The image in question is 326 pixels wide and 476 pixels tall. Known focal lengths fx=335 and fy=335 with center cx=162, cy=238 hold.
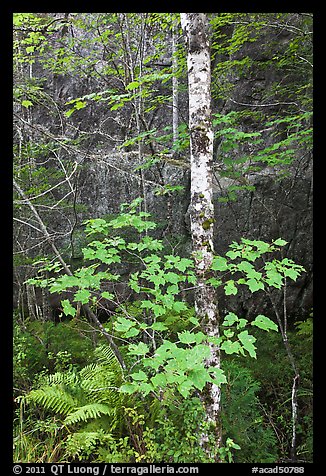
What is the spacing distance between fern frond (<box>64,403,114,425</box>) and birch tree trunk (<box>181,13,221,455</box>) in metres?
1.02

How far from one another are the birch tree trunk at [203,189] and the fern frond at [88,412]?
1024 mm

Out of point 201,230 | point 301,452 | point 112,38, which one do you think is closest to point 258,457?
point 301,452

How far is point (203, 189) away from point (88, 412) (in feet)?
8.23

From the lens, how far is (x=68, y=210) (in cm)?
787

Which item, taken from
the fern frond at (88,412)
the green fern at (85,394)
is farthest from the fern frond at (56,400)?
the fern frond at (88,412)

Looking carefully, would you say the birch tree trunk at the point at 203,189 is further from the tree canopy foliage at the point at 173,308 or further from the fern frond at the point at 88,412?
the fern frond at the point at 88,412

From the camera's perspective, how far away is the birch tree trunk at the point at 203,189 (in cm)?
312

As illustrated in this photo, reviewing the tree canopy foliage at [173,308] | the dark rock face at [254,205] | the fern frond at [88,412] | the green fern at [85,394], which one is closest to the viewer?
the tree canopy foliage at [173,308]

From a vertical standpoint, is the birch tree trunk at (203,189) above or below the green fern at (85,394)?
above

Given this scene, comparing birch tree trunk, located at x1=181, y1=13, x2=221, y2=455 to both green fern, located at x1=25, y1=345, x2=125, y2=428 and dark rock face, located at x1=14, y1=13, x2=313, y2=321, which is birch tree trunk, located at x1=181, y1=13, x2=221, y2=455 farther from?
dark rock face, located at x1=14, y1=13, x2=313, y2=321

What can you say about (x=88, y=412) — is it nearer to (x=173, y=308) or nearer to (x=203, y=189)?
(x=173, y=308)
